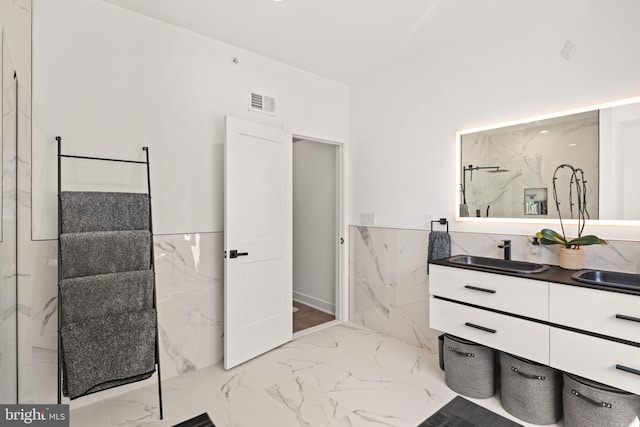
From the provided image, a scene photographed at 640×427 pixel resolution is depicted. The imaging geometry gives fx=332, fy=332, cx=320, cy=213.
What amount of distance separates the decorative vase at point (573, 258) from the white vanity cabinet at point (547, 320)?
385 millimetres

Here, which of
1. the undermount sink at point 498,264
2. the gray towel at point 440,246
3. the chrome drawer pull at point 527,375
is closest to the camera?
the chrome drawer pull at point 527,375

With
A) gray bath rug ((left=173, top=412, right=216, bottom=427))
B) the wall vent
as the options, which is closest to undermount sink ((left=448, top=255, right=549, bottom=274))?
gray bath rug ((left=173, top=412, right=216, bottom=427))

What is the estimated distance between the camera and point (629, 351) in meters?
1.59

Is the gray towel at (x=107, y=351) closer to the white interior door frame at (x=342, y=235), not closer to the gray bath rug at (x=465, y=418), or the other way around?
the gray bath rug at (x=465, y=418)

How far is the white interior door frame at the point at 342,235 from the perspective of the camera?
3645mm

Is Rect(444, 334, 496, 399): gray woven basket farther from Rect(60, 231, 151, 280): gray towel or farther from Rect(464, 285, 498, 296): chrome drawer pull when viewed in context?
Rect(60, 231, 151, 280): gray towel

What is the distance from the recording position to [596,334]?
1.69 m

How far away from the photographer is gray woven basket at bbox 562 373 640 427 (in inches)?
65.1

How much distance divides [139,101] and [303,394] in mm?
2338

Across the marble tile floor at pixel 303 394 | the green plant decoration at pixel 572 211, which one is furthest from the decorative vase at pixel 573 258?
the marble tile floor at pixel 303 394

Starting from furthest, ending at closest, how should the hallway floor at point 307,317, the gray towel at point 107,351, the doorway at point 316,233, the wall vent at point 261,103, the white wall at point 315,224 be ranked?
the white wall at point 315,224
the doorway at point 316,233
the hallway floor at point 307,317
the wall vent at point 261,103
the gray towel at point 107,351

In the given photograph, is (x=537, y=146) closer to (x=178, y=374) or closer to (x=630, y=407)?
(x=630, y=407)

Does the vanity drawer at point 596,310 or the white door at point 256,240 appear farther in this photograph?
the white door at point 256,240

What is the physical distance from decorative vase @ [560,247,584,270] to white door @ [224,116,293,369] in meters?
2.11
